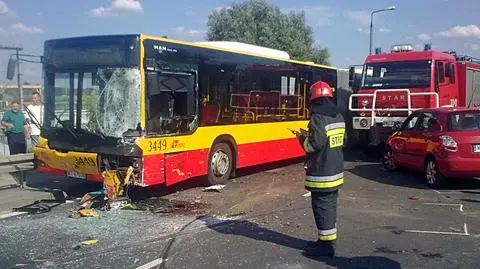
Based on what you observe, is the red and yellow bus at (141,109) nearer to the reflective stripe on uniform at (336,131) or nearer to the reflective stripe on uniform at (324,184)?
the reflective stripe on uniform at (324,184)

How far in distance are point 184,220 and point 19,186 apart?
4.98 meters

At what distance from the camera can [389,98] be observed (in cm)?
1489


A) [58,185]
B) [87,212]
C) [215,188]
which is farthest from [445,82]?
[87,212]

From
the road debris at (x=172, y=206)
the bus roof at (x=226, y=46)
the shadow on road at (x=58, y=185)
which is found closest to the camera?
the road debris at (x=172, y=206)

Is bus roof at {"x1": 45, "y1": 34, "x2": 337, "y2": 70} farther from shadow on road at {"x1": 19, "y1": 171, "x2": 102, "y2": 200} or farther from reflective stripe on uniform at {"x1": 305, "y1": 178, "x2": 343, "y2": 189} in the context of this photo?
reflective stripe on uniform at {"x1": 305, "y1": 178, "x2": 343, "y2": 189}

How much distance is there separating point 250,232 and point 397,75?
32.2 feet

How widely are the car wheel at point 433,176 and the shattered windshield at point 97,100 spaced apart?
6.07 m

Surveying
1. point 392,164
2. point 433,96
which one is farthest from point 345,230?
point 433,96

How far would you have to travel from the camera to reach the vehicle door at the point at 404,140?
38.9 ft

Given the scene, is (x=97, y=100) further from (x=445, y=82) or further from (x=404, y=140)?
(x=445, y=82)

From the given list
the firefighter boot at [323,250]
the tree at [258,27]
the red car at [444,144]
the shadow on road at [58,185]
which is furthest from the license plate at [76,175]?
the tree at [258,27]

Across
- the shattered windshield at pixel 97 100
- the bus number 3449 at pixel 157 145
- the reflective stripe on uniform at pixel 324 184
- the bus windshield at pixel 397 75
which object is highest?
the bus windshield at pixel 397 75

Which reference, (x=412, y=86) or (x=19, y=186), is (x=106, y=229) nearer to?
(x=19, y=186)

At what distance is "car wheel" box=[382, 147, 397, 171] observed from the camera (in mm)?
12914
